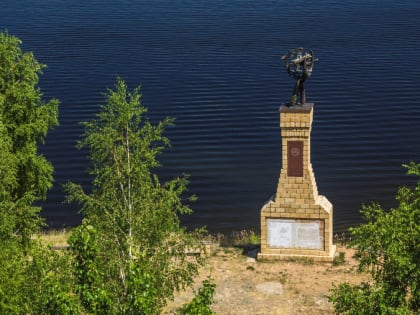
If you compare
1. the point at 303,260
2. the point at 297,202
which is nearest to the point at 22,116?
the point at 297,202

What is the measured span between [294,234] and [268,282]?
2853 mm

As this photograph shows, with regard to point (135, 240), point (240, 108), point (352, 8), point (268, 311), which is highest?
point (352, 8)

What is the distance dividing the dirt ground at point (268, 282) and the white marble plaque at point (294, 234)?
734mm

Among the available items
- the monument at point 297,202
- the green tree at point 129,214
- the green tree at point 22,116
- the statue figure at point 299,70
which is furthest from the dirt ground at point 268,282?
the green tree at point 22,116

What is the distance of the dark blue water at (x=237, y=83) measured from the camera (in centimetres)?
5200

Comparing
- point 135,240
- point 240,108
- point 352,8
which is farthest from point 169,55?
point 135,240

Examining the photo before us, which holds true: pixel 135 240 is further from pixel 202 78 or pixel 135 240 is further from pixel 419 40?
pixel 419 40

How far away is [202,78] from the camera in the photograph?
241 feet

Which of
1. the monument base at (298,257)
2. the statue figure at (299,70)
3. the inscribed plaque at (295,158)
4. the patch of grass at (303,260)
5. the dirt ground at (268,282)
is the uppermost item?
the statue figure at (299,70)

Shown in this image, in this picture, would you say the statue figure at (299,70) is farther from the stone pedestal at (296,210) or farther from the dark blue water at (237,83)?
the dark blue water at (237,83)

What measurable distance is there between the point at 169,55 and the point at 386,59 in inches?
774

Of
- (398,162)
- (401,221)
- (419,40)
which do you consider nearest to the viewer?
(401,221)

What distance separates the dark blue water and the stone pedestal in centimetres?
947

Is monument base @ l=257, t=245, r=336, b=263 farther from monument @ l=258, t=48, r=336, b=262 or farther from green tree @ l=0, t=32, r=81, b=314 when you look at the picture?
green tree @ l=0, t=32, r=81, b=314
